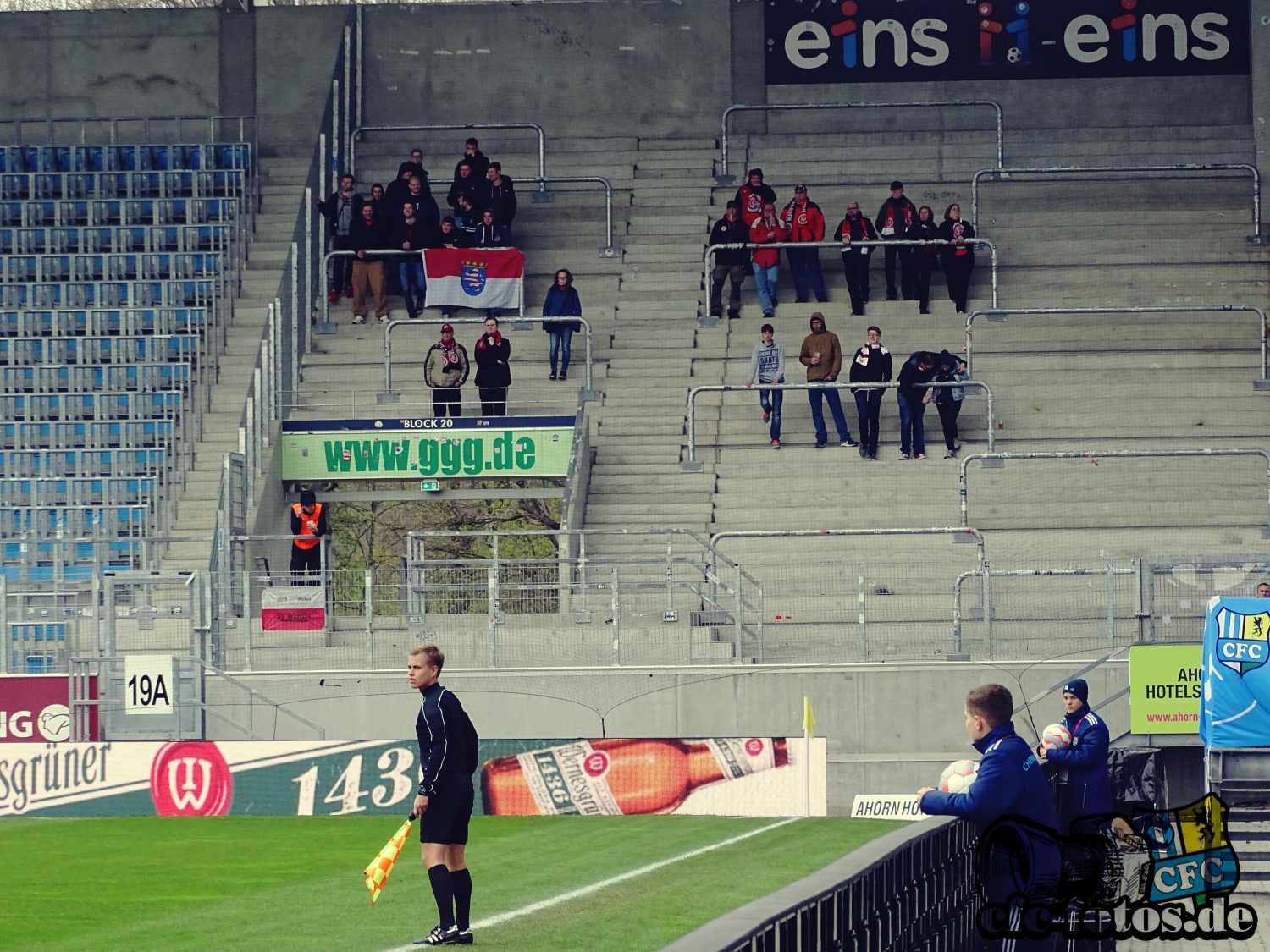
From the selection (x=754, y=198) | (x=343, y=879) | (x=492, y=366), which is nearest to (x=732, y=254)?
(x=754, y=198)

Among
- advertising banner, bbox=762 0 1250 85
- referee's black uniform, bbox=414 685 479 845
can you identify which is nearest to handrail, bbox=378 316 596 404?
advertising banner, bbox=762 0 1250 85

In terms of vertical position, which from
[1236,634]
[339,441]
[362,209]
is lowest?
[1236,634]

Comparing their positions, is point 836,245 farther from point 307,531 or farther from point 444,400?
point 307,531

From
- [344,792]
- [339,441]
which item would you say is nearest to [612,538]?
[339,441]

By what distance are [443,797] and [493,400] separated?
16.9m

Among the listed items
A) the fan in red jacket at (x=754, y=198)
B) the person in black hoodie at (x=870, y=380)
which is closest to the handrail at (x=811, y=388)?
the person in black hoodie at (x=870, y=380)

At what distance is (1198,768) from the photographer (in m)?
20.6

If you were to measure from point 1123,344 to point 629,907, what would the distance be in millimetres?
18430

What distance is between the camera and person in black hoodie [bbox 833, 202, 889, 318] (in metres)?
28.5

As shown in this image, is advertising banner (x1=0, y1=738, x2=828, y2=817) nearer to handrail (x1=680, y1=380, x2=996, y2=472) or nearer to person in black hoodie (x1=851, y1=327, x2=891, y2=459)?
handrail (x1=680, y1=380, x2=996, y2=472)

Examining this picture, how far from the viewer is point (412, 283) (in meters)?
29.2

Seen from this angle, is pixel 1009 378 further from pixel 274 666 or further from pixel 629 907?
pixel 629 907

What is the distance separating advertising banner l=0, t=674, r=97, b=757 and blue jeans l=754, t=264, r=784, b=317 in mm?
11816

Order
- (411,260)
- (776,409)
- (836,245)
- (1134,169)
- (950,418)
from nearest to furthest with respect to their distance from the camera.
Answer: (950,418) → (776,409) → (836,245) → (411,260) → (1134,169)
